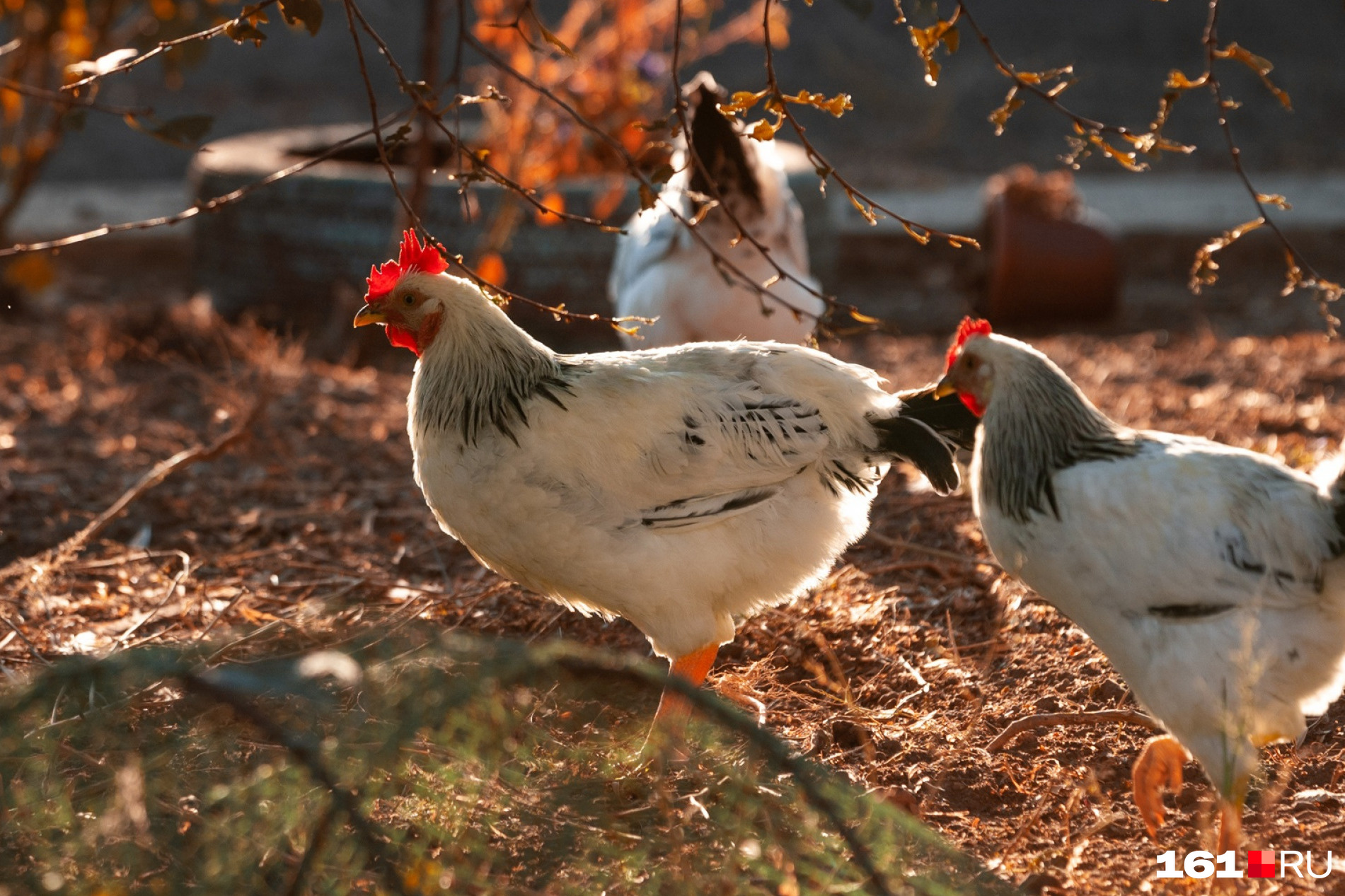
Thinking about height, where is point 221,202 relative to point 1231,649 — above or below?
above

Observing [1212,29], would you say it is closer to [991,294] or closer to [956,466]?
[956,466]

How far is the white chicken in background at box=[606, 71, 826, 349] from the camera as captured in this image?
184 inches

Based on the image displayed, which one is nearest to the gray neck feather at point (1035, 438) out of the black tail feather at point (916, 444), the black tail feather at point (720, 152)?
the black tail feather at point (916, 444)

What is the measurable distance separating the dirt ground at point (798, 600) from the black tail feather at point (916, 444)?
500 mm

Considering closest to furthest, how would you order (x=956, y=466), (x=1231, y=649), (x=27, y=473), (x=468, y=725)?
1. (x=468, y=725)
2. (x=1231, y=649)
3. (x=956, y=466)
4. (x=27, y=473)

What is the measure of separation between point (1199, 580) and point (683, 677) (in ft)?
3.88

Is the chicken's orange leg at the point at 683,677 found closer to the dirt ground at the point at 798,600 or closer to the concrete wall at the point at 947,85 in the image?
the dirt ground at the point at 798,600

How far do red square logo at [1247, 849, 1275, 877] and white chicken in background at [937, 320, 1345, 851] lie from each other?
6 cm

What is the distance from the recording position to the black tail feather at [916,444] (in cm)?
312

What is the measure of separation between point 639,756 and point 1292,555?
4.54ft

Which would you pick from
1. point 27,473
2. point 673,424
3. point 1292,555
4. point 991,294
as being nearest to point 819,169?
point 673,424

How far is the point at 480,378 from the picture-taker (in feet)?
9.91

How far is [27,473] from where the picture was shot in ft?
15.8

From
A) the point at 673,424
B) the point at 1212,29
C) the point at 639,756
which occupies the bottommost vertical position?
the point at 639,756
